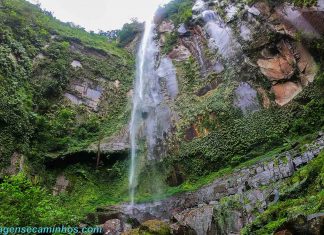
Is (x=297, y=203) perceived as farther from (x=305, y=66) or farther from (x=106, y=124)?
(x=106, y=124)

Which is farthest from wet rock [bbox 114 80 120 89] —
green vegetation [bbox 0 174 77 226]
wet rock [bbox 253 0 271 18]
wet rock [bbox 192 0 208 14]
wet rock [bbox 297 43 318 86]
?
green vegetation [bbox 0 174 77 226]

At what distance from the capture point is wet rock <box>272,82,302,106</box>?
1742 centimetres

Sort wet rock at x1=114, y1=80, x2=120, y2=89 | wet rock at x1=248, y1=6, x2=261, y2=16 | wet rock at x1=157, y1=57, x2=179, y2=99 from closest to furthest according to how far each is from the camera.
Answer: wet rock at x1=248, y1=6, x2=261, y2=16 < wet rock at x1=157, y1=57, x2=179, y2=99 < wet rock at x1=114, y1=80, x2=120, y2=89

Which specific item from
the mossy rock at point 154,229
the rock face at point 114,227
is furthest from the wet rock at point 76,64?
the mossy rock at point 154,229

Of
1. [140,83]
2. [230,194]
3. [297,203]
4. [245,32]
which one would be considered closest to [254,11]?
[245,32]

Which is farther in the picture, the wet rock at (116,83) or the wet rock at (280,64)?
the wet rock at (116,83)

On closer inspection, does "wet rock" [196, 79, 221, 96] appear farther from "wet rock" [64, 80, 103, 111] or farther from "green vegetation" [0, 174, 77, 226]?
"green vegetation" [0, 174, 77, 226]

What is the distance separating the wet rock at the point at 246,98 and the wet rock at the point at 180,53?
21.3 feet

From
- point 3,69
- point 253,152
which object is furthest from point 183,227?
point 3,69

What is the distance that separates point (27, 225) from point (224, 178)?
874 cm

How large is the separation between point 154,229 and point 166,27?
872 inches

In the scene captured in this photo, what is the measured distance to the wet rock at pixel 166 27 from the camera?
29.1 meters

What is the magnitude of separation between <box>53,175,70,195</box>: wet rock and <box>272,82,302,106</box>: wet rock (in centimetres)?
1127

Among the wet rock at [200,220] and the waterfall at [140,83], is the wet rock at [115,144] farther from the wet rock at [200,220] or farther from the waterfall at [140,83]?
the wet rock at [200,220]
